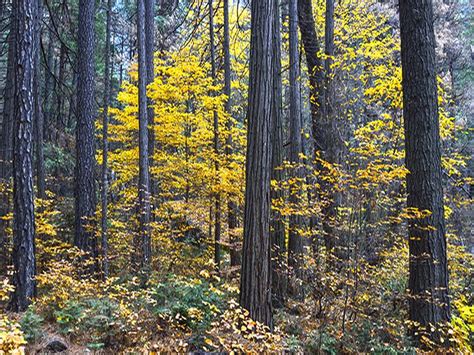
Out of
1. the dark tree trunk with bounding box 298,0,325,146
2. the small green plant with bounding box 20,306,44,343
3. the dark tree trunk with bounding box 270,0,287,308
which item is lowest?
the small green plant with bounding box 20,306,44,343

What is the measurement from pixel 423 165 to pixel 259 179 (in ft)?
8.62

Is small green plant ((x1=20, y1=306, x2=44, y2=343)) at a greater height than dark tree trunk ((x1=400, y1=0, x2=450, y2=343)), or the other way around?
dark tree trunk ((x1=400, y1=0, x2=450, y2=343))

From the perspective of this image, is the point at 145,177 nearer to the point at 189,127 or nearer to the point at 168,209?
the point at 168,209

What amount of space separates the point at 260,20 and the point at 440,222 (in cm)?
386

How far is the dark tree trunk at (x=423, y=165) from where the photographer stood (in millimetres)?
5270

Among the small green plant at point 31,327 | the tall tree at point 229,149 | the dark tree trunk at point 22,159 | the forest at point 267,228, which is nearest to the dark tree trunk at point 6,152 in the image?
the forest at point 267,228

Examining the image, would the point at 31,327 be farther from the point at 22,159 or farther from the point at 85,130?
the point at 85,130

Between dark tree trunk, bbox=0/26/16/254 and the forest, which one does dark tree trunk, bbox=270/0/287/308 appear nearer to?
the forest

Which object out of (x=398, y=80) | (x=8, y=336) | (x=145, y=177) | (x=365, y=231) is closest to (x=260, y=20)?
(x=365, y=231)

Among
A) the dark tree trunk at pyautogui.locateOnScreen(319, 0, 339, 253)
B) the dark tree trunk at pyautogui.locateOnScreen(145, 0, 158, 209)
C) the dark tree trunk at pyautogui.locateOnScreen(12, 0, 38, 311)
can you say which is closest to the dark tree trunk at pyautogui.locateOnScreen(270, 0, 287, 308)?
the dark tree trunk at pyautogui.locateOnScreen(319, 0, 339, 253)

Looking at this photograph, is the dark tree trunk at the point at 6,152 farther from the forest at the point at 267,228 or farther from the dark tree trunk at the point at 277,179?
the dark tree trunk at the point at 277,179

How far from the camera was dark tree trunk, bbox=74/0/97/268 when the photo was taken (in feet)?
30.5

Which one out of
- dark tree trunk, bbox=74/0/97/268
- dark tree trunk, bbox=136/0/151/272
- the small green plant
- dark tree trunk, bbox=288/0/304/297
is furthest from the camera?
dark tree trunk, bbox=74/0/97/268

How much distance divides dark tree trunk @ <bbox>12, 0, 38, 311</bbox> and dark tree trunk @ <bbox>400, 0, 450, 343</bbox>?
5.77 metres
